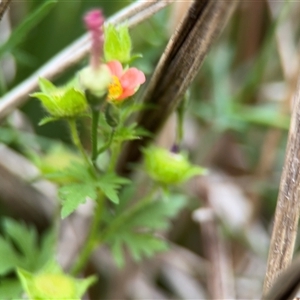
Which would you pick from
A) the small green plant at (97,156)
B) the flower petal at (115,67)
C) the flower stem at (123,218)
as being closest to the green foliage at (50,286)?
the small green plant at (97,156)

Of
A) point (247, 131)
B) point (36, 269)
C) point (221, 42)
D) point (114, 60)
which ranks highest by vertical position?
point (114, 60)

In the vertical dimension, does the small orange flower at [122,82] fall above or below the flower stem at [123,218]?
above

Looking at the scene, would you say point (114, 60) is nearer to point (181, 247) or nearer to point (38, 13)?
point (38, 13)

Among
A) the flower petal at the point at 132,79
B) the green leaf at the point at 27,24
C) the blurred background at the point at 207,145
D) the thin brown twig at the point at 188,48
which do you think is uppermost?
the green leaf at the point at 27,24

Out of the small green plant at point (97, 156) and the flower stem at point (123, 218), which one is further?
the flower stem at point (123, 218)

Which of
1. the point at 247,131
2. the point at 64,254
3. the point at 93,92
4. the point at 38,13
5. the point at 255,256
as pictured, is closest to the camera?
the point at 93,92

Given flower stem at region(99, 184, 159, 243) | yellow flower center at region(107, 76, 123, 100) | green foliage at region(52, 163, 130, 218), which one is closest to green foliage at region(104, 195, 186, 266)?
flower stem at region(99, 184, 159, 243)

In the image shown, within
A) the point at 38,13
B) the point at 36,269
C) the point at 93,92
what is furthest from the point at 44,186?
the point at 93,92

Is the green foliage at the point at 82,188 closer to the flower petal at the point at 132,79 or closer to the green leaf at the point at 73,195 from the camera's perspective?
the green leaf at the point at 73,195

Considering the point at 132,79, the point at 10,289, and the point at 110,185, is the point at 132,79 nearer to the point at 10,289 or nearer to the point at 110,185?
the point at 110,185
